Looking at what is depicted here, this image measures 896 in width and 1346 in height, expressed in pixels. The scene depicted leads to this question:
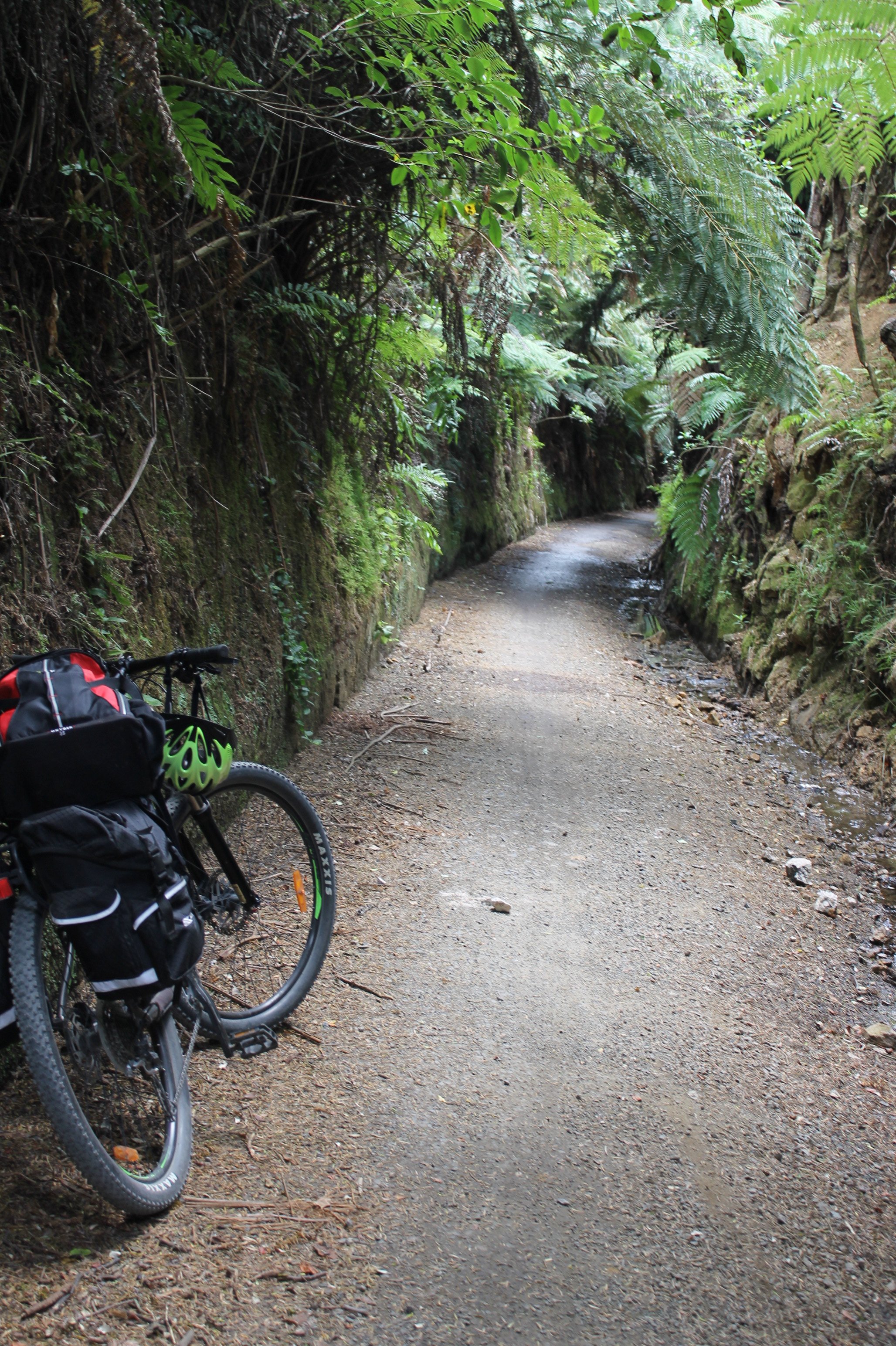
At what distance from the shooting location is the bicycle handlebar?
8.70ft

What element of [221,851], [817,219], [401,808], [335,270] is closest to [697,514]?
[817,219]

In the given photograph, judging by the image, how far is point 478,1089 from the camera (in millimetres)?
2896

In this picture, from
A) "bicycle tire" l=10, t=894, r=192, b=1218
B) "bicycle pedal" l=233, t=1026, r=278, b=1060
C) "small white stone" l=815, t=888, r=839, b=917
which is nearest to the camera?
"bicycle tire" l=10, t=894, r=192, b=1218

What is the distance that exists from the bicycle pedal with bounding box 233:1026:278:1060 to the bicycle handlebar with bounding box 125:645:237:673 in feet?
3.93

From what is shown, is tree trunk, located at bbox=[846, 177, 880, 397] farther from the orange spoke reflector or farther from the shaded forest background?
the orange spoke reflector

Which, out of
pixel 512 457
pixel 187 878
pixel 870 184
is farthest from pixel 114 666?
pixel 512 457

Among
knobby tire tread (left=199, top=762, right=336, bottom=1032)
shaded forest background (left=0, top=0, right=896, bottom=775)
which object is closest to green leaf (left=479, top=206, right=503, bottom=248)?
shaded forest background (left=0, top=0, right=896, bottom=775)

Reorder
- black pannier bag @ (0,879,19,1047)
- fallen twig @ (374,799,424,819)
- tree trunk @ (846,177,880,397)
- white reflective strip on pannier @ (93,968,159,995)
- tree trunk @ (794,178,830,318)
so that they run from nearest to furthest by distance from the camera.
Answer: black pannier bag @ (0,879,19,1047), white reflective strip on pannier @ (93,968,159,995), fallen twig @ (374,799,424,819), tree trunk @ (846,177,880,397), tree trunk @ (794,178,830,318)

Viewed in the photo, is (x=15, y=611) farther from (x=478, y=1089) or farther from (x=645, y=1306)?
(x=645, y=1306)

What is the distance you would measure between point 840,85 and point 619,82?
130 cm

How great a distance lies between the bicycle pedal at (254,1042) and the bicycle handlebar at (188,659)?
1197 millimetres

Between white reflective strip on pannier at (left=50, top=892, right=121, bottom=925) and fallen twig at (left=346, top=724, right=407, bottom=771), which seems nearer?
white reflective strip on pannier at (left=50, top=892, right=121, bottom=925)

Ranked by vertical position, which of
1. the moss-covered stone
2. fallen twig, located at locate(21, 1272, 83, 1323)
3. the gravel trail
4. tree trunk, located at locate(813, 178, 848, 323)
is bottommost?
the gravel trail

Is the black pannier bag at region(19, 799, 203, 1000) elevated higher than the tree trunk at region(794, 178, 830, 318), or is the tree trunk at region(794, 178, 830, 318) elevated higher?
the tree trunk at region(794, 178, 830, 318)
